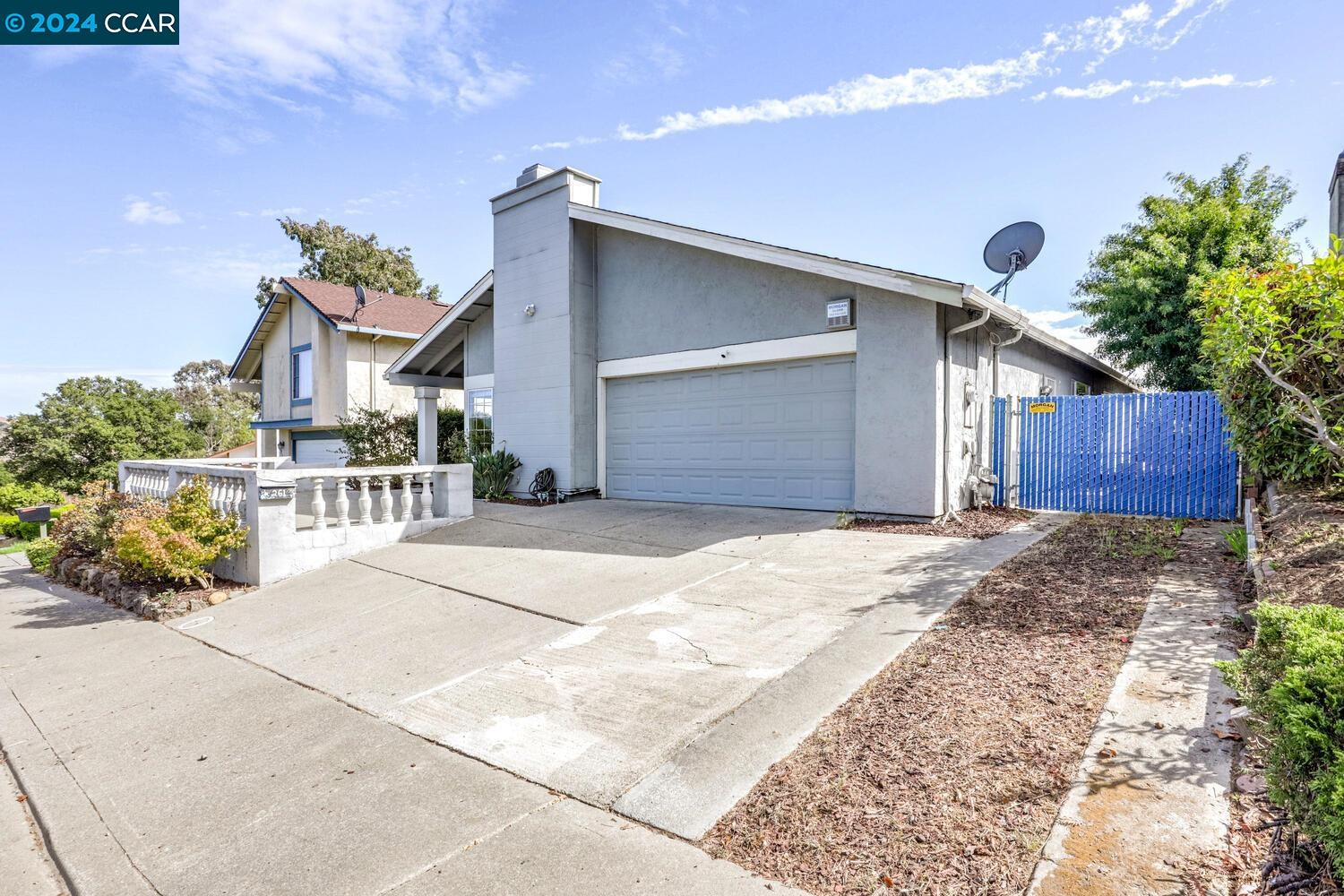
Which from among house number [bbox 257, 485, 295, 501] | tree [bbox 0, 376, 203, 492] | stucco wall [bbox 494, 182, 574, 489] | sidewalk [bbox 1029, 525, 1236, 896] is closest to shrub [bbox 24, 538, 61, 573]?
house number [bbox 257, 485, 295, 501]

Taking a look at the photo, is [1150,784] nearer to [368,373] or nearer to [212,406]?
[368,373]

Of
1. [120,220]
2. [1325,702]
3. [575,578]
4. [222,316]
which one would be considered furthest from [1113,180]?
[222,316]

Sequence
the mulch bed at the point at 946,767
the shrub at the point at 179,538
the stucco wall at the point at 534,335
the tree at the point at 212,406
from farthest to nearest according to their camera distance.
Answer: the tree at the point at 212,406, the stucco wall at the point at 534,335, the shrub at the point at 179,538, the mulch bed at the point at 946,767

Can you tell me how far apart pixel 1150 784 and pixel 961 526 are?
5867 millimetres

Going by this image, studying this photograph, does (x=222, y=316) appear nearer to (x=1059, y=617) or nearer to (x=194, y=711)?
(x=194, y=711)

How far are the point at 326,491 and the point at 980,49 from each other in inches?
554

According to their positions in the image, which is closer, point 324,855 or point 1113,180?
point 324,855

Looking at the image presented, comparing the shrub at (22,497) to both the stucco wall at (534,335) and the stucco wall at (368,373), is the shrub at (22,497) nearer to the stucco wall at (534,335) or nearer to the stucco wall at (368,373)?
the stucco wall at (368,373)

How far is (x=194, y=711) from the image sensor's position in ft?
14.5

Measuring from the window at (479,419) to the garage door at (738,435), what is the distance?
3.12m

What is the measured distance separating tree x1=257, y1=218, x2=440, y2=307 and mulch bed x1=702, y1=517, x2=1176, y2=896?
1395 inches

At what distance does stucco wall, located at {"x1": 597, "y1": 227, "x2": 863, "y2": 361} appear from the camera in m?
9.42

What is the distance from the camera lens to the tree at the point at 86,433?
2497 cm

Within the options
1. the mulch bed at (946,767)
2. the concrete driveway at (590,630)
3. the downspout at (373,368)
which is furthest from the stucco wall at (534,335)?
the mulch bed at (946,767)
